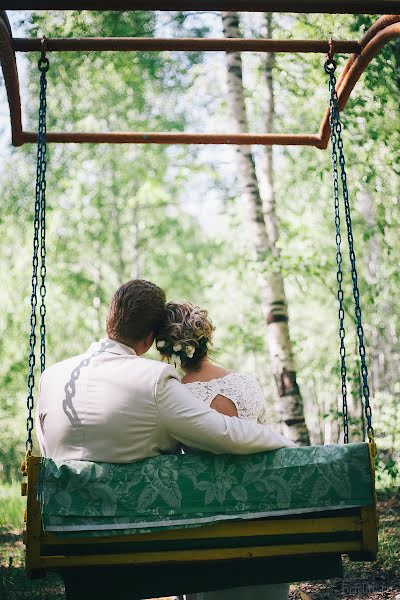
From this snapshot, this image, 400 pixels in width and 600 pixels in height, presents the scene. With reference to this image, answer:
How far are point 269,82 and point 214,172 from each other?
9.63 feet

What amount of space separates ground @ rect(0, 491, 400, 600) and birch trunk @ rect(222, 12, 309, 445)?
63.0 inches

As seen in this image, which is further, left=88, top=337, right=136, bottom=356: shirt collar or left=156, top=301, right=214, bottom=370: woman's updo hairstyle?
left=156, top=301, right=214, bottom=370: woman's updo hairstyle

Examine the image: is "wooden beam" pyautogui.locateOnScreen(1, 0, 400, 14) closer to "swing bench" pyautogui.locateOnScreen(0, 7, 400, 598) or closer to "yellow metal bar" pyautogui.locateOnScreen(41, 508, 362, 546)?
"swing bench" pyautogui.locateOnScreen(0, 7, 400, 598)

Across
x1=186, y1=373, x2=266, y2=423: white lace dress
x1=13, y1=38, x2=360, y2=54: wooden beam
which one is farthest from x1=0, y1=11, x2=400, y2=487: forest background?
x1=186, y1=373, x2=266, y2=423: white lace dress

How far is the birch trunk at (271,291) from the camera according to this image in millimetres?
6480

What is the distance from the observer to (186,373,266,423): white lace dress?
2.83m

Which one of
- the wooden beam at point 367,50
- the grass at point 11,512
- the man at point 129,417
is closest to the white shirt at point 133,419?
the man at point 129,417

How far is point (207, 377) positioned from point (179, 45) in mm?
1676

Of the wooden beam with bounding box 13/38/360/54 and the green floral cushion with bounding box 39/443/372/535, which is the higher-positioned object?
the wooden beam with bounding box 13/38/360/54

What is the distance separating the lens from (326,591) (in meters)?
4.19

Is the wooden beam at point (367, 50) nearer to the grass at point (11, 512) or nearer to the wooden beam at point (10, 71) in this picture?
the wooden beam at point (10, 71)

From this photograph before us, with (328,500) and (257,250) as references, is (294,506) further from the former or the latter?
(257,250)

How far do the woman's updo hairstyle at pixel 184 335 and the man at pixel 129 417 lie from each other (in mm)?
413

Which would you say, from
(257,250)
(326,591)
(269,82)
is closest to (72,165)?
(269,82)
